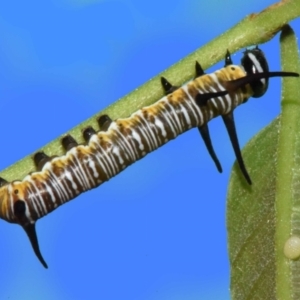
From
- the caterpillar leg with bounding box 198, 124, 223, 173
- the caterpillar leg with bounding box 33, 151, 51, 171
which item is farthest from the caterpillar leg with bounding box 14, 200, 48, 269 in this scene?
the caterpillar leg with bounding box 198, 124, 223, 173

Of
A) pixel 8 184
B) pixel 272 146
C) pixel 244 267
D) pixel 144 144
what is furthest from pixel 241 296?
pixel 8 184

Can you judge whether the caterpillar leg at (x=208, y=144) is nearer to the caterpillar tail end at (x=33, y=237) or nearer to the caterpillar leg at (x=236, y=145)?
the caterpillar leg at (x=236, y=145)

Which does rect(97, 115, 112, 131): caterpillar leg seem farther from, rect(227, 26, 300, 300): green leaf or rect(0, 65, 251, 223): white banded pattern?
rect(227, 26, 300, 300): green leaf

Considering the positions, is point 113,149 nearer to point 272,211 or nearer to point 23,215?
point 23,215

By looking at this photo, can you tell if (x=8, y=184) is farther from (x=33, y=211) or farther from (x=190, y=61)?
(x=190, y=61)

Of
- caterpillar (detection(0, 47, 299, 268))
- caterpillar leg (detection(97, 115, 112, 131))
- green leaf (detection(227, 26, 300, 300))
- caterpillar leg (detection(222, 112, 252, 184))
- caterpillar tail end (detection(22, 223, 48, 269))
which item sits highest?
caterpillar leg (detection(97, 115, 112, 131))

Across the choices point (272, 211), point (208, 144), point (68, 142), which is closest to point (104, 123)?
point (68, 142)

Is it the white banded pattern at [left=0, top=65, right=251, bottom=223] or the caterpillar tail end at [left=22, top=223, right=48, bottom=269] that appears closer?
the caterpillar tail end at [left=22, top=223, right=48, bottom=269]
